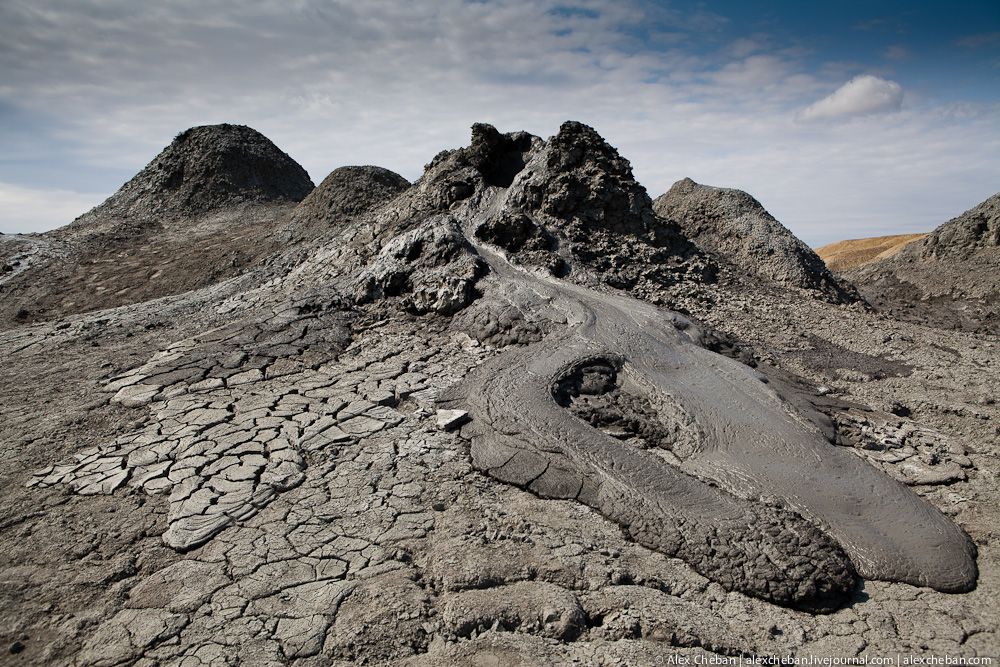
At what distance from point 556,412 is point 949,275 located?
440 inches

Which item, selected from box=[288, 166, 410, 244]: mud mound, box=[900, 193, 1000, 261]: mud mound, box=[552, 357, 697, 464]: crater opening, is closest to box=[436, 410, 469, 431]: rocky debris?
box=[552, 357, 697, 464]: crater opening

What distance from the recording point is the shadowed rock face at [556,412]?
326cm

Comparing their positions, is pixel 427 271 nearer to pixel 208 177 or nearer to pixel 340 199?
pixel 340 199

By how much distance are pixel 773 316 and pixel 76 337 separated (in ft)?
27.5

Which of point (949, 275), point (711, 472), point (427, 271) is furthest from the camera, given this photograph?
point (949, 275)

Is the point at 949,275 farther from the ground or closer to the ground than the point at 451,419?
farther from the ground

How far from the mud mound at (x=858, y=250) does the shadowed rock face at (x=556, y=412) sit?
61.6 ft

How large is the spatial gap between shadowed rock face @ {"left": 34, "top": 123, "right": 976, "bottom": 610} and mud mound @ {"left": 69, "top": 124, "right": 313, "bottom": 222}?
403 inches

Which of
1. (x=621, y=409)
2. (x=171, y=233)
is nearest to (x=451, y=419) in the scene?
(x=621, y=409)

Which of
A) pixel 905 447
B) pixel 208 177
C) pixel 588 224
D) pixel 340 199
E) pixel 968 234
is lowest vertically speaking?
pixel 905 447

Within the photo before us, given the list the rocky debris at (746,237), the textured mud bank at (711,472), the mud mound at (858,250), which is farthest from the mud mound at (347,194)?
the mud mound at (858,250)

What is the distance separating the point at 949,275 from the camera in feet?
37.5

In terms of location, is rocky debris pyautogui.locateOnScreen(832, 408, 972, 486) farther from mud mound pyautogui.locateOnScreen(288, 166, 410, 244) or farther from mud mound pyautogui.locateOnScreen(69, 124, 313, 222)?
mud mound pyautogui.locateOnScreen(69, 124, 313, 222)

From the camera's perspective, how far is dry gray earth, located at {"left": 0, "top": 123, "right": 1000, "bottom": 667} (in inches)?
108
